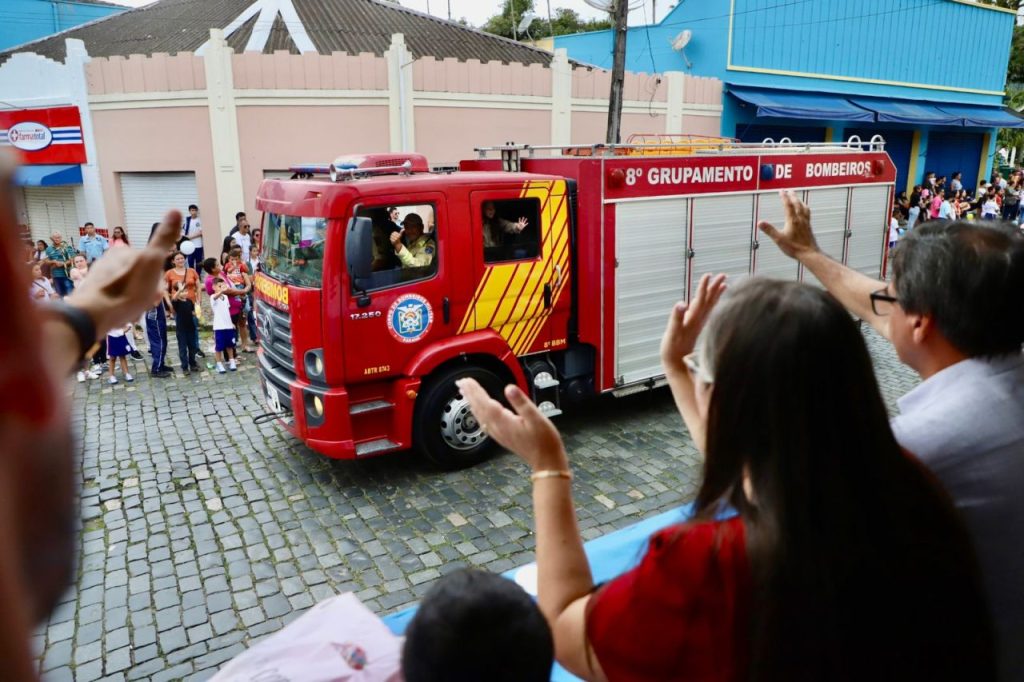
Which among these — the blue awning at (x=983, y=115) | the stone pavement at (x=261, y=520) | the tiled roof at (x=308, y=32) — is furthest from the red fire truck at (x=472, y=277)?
the blue awning at (x=983, y=115)

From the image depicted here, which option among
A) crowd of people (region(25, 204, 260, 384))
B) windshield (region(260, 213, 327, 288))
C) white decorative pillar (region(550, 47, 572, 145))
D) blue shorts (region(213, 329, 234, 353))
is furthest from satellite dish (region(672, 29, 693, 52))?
windshield (region(260, 213, 327, 288))

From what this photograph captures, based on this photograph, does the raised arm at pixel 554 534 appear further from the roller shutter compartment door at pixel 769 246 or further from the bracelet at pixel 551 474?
the roller shutter compartment door at pixel 769 246

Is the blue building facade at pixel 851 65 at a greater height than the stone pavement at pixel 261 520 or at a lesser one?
greater

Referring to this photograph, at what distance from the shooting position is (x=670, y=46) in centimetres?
2048

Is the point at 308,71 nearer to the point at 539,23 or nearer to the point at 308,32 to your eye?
the point at 308,32

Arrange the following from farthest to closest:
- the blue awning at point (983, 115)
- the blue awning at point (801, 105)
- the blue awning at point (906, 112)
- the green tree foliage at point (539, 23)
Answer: the green tree foliage at point (539, 23)
the blue awning at point (983, 115)
the blue awning at point (906, 112)
the blue awning at point (801, 105)

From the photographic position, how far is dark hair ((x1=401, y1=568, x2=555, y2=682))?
138cm

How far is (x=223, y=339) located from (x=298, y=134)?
6652mm

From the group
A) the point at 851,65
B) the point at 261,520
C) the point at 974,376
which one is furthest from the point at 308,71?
the point at 851,65

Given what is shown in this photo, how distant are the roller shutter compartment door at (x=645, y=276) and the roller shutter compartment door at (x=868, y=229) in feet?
10.1

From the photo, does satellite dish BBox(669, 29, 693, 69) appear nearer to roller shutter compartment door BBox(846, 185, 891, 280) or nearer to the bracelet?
roller shutter compartment door BBox(846, 185, 891, 280)

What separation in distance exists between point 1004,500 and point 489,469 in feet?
16.6

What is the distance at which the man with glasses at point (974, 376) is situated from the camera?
175 centimetres

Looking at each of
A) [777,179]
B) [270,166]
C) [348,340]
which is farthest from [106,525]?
[270,166]
